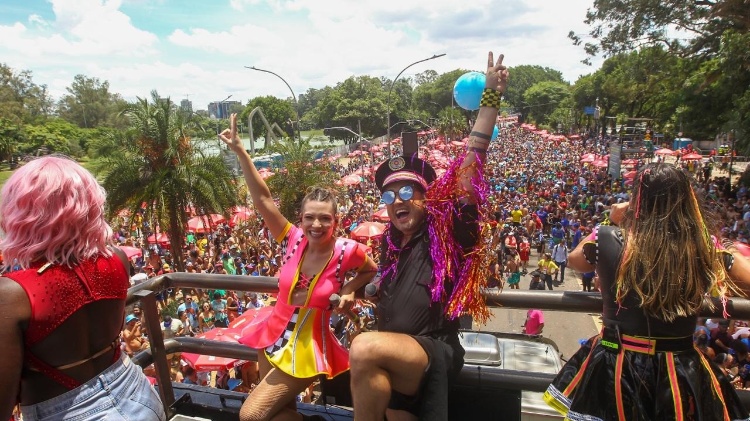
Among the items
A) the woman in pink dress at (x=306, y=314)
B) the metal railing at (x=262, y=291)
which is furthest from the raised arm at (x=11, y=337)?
the woman in pink dress at (x=306, y=314)

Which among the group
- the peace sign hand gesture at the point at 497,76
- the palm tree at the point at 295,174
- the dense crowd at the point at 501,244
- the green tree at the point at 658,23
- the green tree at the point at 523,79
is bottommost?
the dense crowd at the point at 501,244

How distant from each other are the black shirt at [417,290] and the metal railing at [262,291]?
214 millimetres

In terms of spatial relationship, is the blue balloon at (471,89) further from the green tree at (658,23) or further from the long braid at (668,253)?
the green tree at (658,23)

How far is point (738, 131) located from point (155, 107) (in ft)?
58.3

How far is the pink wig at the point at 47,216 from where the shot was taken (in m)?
1.42

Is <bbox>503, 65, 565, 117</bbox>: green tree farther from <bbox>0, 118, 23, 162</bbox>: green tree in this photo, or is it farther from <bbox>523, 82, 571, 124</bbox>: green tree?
<bbox>0, 118, 23, 162</bbox>: green tree

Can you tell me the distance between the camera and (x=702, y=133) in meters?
22.8

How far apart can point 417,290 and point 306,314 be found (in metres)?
0.54

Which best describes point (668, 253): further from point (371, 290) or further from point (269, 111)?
point (269, 111)

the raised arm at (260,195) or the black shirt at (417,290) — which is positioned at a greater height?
the raised arm at (260,195)

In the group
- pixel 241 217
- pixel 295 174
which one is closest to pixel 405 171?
pixel 241 217

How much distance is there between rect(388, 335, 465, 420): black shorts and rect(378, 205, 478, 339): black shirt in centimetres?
8

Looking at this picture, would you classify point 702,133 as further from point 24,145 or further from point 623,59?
point 24,145

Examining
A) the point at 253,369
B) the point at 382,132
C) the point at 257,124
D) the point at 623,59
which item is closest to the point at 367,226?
the point at 253,369
